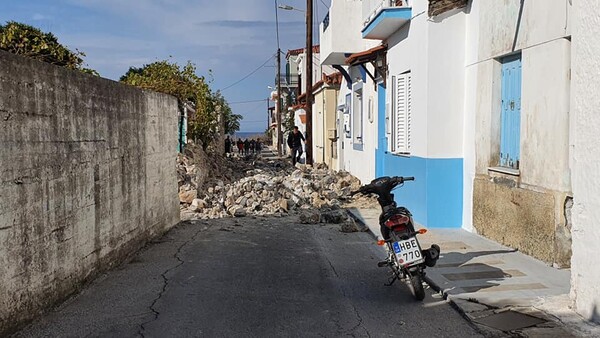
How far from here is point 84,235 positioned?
22.2 feet

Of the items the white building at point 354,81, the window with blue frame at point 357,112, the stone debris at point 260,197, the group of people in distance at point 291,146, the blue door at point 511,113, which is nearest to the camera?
the blue door at point 511,113

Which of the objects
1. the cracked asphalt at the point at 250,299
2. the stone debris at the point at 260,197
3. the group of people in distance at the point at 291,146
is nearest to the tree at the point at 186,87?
the stone debris at the point at 260,197

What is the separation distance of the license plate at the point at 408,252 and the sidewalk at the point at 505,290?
560 millimetres

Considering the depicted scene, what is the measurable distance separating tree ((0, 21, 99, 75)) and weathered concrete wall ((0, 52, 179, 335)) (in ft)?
3.50

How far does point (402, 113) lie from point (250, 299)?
684 centimetres

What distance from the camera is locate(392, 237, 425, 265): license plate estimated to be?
6.14m

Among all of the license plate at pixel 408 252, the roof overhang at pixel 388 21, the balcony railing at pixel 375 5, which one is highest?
the balcony railing at pixel 375 5

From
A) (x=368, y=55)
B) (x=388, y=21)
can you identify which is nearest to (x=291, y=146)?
(x=368, y=55)

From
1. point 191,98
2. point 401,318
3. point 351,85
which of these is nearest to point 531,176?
point 401,318

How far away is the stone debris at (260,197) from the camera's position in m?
13.5

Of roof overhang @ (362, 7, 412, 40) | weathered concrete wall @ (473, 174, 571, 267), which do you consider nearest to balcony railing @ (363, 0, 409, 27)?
roof overhang @ (362, 7, 412, 40)

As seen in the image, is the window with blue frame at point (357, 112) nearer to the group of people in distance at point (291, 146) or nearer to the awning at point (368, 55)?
the awning at point (368, 55)

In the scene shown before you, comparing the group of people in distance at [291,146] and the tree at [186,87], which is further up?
the tree at [186,87]

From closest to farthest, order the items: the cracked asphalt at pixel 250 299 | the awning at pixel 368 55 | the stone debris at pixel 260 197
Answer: the cracked asphalt at pixel 250 299 < the stone debris at pixel 260 197 < the awning at pixel 368 55
